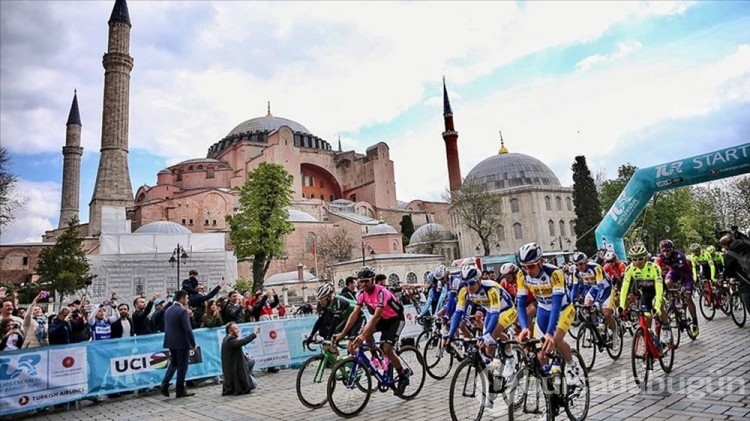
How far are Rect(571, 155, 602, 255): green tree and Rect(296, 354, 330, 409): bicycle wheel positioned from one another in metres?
44.4

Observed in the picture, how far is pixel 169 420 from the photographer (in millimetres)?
6930

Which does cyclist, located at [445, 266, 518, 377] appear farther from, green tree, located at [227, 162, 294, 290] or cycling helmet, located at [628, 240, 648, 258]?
green tree, located at [227, 162, 294, 290]

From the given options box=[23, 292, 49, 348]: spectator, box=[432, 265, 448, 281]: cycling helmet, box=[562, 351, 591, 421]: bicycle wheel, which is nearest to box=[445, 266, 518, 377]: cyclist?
box=[562, 351, 591, 421]: bicycle wheel

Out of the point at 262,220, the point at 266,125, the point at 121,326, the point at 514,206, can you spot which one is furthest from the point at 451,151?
the point at 121,326

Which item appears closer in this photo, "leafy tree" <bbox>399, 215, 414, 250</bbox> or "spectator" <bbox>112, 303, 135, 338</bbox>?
"spectator" <bbox>112, 303, 135, 338</bbox>

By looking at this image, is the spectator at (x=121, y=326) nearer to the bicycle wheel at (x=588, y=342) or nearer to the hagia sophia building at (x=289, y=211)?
the bicycle wheel at (x=588, y=342)

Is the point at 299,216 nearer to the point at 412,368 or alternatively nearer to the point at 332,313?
the point at 332,313

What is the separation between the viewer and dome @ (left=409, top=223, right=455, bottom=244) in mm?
64375

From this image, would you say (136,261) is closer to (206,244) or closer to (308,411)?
(206,244)

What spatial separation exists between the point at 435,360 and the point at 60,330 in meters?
7.05

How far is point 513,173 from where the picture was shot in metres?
63.5

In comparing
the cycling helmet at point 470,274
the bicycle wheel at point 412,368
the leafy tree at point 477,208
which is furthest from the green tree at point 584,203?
the cycling helmet at point 470,274

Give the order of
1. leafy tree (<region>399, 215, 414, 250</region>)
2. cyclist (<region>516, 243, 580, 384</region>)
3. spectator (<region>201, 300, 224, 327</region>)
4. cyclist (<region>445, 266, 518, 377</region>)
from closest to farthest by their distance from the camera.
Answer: cyclist (<region>516, 243, 580, 384</region>)
cyclist (<region>445, 266, 518, 377</region>)
spectator (<region>201, 300, 224, 327</region>)
leafy tree (<region>399, 215, 414, 250</region>)

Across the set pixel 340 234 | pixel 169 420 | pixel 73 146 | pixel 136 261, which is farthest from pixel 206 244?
pixel 169 420
